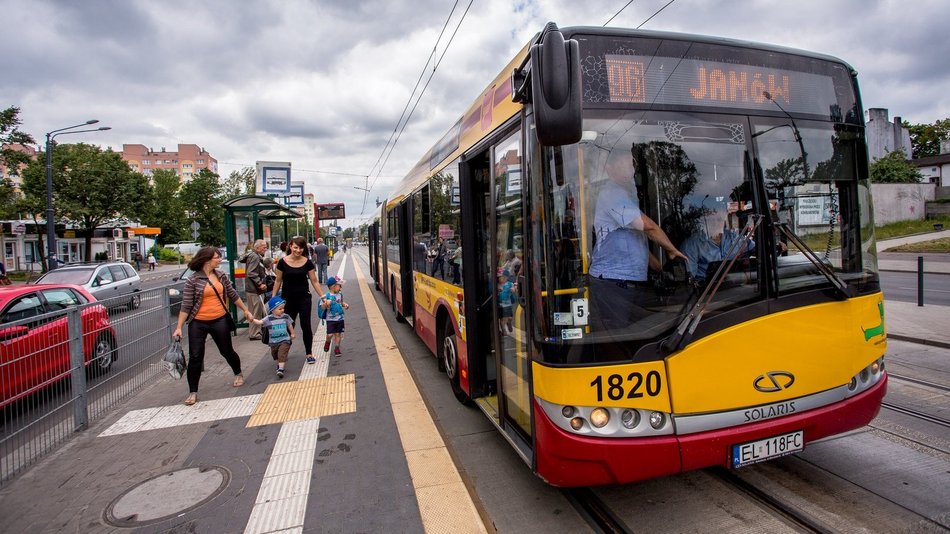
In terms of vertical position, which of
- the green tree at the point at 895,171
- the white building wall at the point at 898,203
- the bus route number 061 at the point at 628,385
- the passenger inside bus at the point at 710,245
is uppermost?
the green tree at the point at 895,171

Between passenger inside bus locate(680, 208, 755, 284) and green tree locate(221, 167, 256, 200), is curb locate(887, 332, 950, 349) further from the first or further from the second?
green tree locate(221, 167, 256, 200)

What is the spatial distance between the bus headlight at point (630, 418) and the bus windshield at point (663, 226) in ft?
0.99

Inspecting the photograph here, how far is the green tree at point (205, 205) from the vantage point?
49062mm

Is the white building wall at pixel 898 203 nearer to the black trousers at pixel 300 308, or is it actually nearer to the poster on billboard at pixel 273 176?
the poster on billboard at pixel 273 176

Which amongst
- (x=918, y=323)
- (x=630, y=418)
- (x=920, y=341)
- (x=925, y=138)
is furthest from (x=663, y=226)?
(x=925, y=138)

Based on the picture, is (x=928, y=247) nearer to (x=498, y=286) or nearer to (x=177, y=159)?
(x=498, y=286)

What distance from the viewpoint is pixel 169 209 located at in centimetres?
4947

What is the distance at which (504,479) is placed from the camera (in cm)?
366

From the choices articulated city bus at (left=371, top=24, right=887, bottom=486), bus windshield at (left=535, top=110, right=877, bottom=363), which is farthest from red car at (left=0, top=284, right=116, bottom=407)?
bus windshield at (left=535, top=110, right=877, bottom=363)

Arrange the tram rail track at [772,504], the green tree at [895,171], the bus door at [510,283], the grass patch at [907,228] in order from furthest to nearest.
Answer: the green tree at [895,171] → the grass patch at [907,228] → the bus door at [510,283] → the tram rail track at [772,504]

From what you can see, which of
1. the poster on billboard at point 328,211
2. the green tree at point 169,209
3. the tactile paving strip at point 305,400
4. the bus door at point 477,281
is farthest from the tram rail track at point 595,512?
the green tree at point 169,209

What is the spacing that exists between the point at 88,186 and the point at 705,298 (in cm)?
4026

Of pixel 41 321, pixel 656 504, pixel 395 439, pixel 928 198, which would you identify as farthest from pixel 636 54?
pixel 928 198

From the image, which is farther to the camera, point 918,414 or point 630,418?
point 918,414
